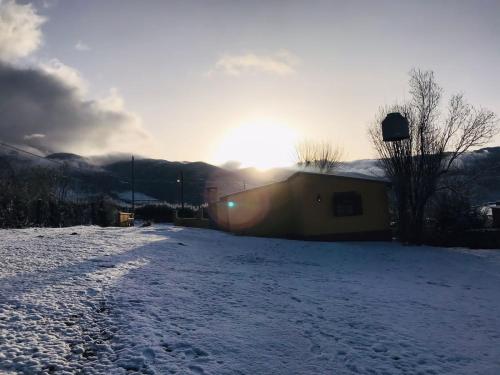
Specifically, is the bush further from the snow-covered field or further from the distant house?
the snow-covered field

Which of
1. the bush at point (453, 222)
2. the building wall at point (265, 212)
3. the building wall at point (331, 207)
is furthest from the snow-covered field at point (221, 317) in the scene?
the bush at point (453, 222)

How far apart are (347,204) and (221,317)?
16468 millimetres

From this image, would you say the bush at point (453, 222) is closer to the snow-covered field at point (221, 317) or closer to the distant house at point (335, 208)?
the distant house at point (335, 208)

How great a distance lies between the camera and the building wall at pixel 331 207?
21308 mm

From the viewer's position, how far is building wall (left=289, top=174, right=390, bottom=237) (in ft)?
69.9

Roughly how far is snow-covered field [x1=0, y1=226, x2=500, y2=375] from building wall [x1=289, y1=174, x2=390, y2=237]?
932cm

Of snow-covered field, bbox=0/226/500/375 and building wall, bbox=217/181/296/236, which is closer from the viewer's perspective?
snow-covered field, bbox=0/226/500/375

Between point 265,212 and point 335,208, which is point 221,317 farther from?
point 265,212

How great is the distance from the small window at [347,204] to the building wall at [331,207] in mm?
240

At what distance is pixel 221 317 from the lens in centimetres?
630

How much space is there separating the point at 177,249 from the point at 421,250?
1334 cm

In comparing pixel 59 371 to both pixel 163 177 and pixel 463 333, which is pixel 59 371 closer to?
pixel 463 333

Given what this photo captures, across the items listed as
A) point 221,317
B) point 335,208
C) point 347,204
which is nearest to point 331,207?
point 335,208

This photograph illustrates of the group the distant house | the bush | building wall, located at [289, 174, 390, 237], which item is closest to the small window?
the distant house
